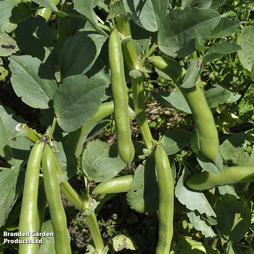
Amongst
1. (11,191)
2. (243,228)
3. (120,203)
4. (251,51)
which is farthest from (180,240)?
(251,51)

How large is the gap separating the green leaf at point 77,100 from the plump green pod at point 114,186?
0.48 metres

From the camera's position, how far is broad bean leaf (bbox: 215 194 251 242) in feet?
7.26

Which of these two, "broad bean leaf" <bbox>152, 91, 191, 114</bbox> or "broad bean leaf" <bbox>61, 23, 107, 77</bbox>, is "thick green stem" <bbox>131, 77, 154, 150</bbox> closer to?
"broad bean leaf" <bbox>152, 91, 191, 114</bbox>

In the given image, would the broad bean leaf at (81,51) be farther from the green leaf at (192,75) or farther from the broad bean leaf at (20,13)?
the green leaf at (192,75)

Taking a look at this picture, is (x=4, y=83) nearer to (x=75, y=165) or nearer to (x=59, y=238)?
(x=75, y=165)

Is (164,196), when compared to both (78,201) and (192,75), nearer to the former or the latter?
(78,201)

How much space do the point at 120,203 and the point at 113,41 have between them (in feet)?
6.45

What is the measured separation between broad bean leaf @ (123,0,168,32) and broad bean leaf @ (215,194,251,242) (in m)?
1.45

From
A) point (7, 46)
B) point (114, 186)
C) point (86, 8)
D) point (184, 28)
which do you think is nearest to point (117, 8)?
point (86, 8)

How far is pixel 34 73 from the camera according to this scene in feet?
5.97

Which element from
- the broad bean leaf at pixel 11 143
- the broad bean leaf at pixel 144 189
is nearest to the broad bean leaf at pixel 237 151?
the broad bean leaf at pixel 144 189

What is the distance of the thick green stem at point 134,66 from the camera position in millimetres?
1509

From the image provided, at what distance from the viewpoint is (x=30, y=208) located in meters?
1.40

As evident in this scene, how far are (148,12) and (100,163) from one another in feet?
3.37
